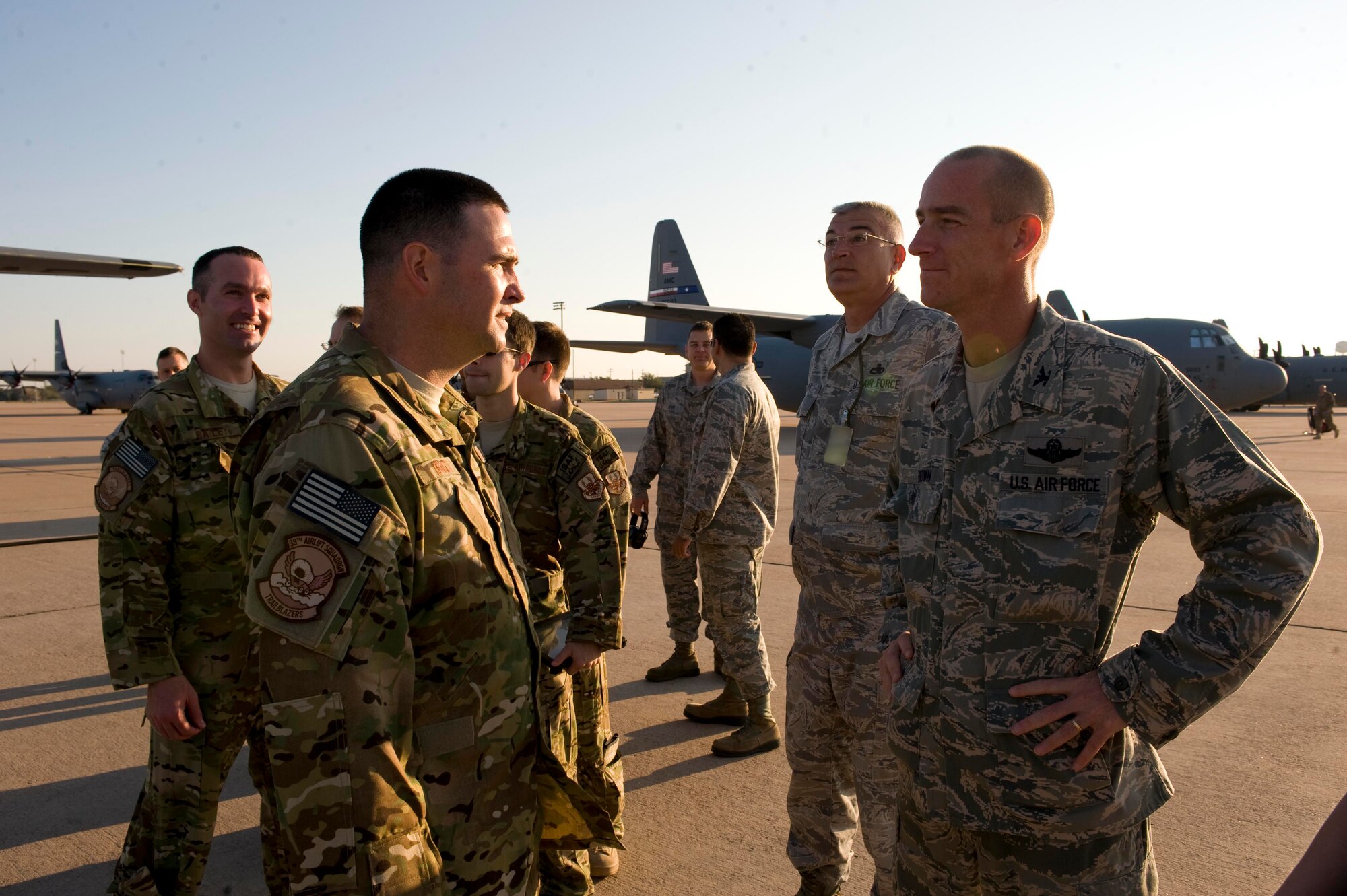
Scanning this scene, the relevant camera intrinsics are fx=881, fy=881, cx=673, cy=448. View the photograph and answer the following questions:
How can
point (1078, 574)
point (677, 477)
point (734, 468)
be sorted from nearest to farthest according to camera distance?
point (1078, 574) → point (734, 468) → point (677, 477)

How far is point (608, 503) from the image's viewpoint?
9.91ft

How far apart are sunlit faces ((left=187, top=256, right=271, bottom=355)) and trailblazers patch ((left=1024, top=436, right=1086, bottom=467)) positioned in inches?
Result: 104

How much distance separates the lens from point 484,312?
5.91ft

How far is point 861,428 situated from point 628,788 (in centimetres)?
195

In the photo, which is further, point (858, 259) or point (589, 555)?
point (858, 259)

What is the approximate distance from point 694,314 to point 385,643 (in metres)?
23.3

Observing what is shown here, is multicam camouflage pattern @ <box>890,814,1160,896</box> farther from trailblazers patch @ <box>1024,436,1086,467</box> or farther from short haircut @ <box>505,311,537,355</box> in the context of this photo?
short haircut @ <box>505,311,537,355</box>

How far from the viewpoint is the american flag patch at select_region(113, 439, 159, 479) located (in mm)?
2863

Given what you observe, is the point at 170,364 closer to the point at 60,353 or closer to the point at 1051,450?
the point at 1051,450

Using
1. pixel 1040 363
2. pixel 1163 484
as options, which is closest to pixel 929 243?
pixel 1040 363

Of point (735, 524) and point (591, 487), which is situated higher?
point (591, 487)

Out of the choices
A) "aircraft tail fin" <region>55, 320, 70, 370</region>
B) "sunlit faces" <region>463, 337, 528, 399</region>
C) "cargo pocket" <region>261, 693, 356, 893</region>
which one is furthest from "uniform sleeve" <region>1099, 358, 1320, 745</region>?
"aircraft tail fin" <region>55, 320, 70, 370</region>

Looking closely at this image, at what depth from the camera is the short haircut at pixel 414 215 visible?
1771mm

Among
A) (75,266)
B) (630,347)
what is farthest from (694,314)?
(75,266)
